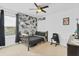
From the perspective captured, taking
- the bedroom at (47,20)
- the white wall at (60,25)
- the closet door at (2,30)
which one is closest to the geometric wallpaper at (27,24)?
the bedroom at (47,20)

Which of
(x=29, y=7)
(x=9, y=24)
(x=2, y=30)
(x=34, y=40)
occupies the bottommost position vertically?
(x=34, y=40)

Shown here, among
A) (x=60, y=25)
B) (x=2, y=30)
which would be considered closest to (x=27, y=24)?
(x=2, y=30)

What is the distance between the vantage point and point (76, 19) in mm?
1943

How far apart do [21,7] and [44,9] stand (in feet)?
1.43

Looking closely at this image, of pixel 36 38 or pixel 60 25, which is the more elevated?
pixel 60 25

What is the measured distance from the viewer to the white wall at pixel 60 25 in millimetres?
1951

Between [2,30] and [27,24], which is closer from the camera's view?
[2,30]

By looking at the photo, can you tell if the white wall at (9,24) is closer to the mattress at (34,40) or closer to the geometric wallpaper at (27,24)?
the geometric wallpaper at (27,24)

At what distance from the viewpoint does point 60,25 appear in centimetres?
206

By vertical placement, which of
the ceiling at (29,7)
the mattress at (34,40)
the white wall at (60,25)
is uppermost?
the ceiling at (29,7)

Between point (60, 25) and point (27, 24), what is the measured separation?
640 millimetres

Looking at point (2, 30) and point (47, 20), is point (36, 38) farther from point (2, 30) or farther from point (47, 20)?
point (2, 30)

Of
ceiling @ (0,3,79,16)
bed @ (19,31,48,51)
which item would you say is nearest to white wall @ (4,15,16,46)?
ceiling @ (0,3,79,16)

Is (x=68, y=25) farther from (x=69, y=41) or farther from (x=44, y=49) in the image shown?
(x=44, y=49)
